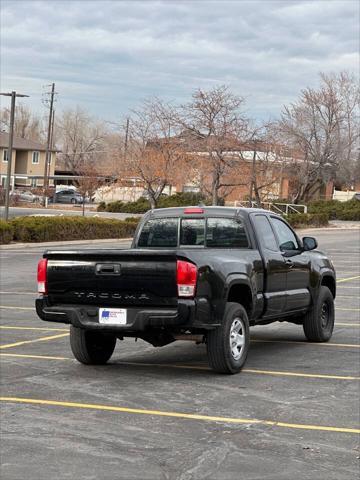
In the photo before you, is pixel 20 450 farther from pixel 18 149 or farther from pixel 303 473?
pixel 18 149

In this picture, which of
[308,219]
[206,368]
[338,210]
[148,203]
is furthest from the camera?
[148,203]

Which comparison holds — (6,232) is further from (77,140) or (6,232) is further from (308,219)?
(77,140)

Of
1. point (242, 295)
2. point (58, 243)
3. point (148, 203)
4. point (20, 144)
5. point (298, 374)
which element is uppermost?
point (20, 144)

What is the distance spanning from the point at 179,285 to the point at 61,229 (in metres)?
28.0

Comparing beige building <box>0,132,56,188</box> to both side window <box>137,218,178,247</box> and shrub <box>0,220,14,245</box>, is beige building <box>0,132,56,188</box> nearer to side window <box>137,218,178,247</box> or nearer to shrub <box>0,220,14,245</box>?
shrub <box>0,220,14,245</box>

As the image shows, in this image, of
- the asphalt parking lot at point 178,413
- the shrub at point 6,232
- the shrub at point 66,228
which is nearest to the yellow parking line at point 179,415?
the asphalt parking lot at point 178,413

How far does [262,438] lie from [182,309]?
213cm

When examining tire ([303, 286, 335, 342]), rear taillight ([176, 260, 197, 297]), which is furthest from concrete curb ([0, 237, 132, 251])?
A: rear taillight ([176, 260, 197, 297])

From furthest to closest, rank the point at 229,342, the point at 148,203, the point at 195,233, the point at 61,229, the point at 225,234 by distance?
the point at 148,203 < the point at 61,229 < the point at 195,233 < the point at 225,234 < the point at 229,342

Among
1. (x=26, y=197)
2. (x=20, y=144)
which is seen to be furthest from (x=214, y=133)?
(x=20, y=144)

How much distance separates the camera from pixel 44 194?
72.2m

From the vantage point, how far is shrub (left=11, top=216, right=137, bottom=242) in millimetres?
34188

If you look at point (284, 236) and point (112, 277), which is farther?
point (284, 236)

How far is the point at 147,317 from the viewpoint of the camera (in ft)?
27.9
